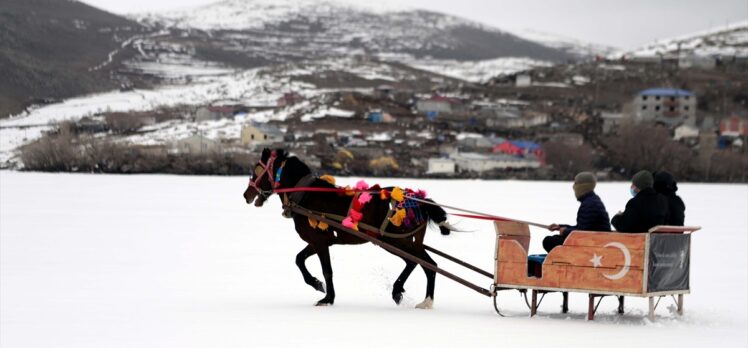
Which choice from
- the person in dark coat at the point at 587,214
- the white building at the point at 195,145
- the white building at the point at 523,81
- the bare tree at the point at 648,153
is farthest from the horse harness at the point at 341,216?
the white building at the point at 523,81

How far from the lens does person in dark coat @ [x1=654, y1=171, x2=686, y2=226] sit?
33.7 feet

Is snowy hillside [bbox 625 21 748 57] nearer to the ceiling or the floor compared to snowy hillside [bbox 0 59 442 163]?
nearer to the ceiling

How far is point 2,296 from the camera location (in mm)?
11680

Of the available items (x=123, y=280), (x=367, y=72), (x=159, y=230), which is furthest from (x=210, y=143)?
(x=367, y=72)

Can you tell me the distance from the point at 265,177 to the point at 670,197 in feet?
15.5

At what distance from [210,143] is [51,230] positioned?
6480cm

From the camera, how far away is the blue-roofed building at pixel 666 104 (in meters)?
118

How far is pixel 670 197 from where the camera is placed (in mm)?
10289

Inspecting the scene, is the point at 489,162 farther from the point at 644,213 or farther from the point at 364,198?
the point at 644,213

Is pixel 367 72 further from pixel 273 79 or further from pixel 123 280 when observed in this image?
pixel 123 280

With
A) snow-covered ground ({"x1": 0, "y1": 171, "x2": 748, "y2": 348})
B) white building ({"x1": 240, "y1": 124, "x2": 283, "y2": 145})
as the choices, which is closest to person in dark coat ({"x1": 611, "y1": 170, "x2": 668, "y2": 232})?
snow-covered ground ({"x1": 0, "y1": 171, "x2": 748, "y2": 348})

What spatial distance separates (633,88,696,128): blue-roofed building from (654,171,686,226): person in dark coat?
11050cm

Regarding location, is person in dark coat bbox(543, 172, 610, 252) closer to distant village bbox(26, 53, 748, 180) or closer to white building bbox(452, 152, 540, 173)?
distant village bbox(26, 53, 748, 180)

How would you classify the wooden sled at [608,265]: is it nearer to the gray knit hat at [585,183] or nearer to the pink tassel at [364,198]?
the gray knit hat at [585,183]
